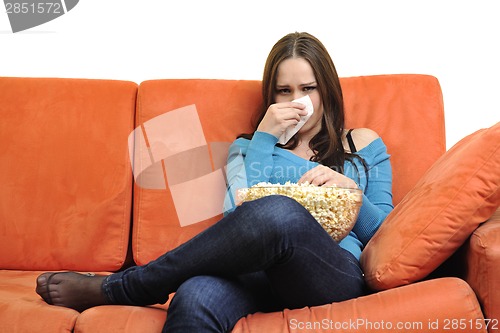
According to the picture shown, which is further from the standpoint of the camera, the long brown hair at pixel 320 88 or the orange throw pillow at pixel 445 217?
the long brown hair at pixel 320 88

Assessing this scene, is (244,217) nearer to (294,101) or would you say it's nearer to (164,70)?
(294,101)

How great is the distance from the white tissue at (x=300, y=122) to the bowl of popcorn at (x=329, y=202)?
1.58ft

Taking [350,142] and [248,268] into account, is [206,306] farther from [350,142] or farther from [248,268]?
[350,142]

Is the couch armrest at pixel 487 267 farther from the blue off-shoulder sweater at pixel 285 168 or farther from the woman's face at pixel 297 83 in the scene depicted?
the woman's face at pixel 297 83

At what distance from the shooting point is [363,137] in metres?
2.06

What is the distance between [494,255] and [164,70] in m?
1.58

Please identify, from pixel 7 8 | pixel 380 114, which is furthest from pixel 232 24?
pixel 7 8

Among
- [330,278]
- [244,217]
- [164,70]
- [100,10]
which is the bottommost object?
[330,278]

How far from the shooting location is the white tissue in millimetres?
2041

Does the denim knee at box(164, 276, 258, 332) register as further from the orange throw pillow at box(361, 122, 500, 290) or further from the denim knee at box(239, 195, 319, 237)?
→ the orange throw pillow at box(361, 122, 500, 290)

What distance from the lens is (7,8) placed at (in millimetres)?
2551

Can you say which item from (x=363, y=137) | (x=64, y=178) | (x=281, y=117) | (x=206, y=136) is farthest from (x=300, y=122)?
(x=64, y=178)

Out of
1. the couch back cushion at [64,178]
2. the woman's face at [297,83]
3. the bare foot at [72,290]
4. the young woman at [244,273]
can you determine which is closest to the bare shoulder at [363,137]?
the woman's face at [297,83]

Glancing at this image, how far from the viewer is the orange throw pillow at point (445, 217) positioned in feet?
4.69
